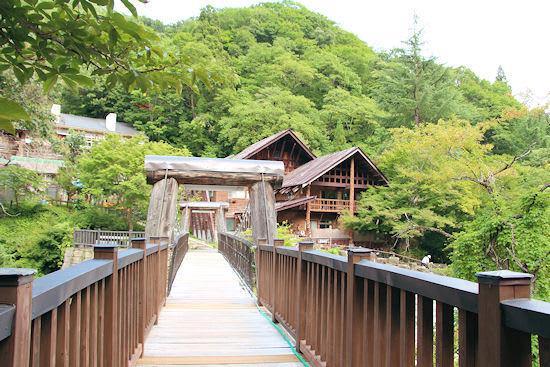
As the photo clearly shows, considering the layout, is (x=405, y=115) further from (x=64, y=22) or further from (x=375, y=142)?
(x=64, y=22)

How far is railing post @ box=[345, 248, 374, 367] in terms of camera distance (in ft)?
6.79

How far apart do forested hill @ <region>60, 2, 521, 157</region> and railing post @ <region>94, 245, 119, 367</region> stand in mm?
24512

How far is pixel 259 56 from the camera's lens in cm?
4075

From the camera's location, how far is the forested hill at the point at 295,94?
97.8 feet

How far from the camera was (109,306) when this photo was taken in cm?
208

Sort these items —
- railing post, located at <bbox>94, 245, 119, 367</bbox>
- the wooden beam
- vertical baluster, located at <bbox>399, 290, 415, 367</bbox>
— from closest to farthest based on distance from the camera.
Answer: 1. vertical baluster, located at <bbox>399, 290, 415, 367</bbox>
2. railing post, located at <bbox>94, 245, 119, 367</bbox>
3. the wooden beam

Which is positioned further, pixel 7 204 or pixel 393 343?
pixel 7 204

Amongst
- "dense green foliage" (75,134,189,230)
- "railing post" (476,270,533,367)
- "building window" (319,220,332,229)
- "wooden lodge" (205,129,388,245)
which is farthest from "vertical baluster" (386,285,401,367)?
"building window" (319,220,332,229)

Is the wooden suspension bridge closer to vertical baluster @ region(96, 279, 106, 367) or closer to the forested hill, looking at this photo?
vertical baluster @ region(96, 279, 106, 367)

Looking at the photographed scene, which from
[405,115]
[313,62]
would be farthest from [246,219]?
[313,62]

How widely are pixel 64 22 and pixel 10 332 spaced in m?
1.45

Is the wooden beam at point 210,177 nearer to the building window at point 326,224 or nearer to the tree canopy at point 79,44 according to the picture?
the tree canopy at point 79,44

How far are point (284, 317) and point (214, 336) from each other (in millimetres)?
685

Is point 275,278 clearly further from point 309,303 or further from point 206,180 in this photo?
point 206,180
